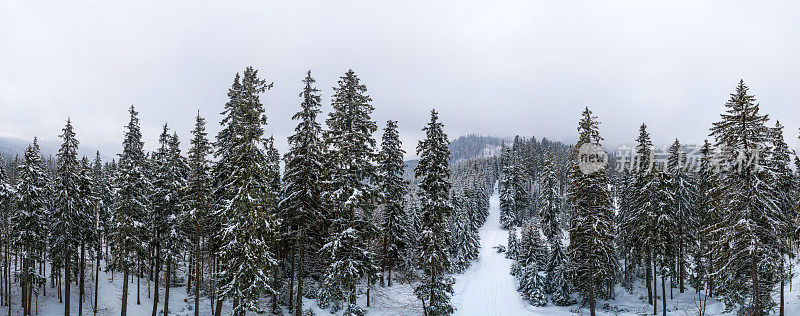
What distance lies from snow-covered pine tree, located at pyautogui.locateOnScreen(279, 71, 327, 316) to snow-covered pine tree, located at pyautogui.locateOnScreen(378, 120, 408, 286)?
666 centimetres

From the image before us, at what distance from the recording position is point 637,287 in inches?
1515

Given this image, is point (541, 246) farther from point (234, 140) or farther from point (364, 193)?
point (234, 140)

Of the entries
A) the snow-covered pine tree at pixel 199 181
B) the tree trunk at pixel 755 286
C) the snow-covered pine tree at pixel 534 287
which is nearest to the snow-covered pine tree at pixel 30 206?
the snow-covered pine tree at pixel 199 181

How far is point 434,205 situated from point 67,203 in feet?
95.4

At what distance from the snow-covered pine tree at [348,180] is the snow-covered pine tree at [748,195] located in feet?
65.3

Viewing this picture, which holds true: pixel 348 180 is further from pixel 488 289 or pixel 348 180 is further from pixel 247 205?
pixel 488 289

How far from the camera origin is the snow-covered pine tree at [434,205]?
962 inches

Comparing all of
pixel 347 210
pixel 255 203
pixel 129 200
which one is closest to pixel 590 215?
pixel 347 210

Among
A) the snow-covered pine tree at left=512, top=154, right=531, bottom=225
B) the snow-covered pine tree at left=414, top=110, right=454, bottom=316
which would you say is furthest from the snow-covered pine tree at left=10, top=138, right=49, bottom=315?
the snow-covered pine tree at left=512, top=154, right=531, bottom=225

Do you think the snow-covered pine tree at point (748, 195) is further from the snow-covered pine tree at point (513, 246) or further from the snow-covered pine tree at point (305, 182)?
the snow-covered pine tree at point (513, 246)

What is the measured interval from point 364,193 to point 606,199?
16798 mm

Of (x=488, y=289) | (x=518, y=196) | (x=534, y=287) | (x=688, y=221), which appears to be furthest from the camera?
(x=518, y=196)

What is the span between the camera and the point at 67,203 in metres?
27.9

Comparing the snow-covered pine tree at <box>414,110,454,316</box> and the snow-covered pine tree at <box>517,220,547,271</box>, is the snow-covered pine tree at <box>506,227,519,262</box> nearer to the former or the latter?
the snow-covered pine tree at <box>517,220,547,271</box>
